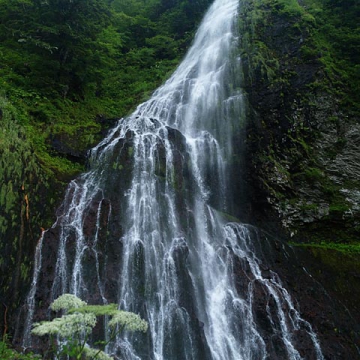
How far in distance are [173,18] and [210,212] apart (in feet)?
62.1

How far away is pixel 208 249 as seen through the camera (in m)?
10.1

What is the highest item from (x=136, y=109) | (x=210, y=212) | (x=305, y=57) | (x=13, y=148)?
(x=305, y=57)

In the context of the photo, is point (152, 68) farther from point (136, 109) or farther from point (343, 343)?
point (343, 343)

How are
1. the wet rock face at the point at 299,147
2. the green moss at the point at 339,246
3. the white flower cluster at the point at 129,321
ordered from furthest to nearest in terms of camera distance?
1. the wet rock face at the point at 299,147
2. the green moss at the point at 339,246
3. the white flower cluster at the point at 129,321

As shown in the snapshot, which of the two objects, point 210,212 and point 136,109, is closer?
point 210,212

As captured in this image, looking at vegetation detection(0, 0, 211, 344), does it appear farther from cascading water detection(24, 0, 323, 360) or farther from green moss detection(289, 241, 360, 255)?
green moss detection(289, 241, 360, 255)

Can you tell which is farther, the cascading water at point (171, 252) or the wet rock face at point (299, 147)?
the wet rock face at point (299, 147)

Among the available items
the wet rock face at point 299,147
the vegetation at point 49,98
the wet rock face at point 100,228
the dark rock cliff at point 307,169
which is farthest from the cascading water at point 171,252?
the wet rock face at point 299,147

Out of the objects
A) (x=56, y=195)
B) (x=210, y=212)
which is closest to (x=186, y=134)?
(x=210, y=212)

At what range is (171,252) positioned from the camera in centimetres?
939

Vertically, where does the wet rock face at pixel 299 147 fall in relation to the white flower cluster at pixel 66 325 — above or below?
above

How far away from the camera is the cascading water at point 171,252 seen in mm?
8109

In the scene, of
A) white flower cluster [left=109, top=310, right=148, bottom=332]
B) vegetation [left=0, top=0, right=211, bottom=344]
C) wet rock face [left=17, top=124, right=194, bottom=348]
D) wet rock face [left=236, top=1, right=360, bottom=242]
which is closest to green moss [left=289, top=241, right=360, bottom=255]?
wet rock face [left=236, top=1, right=360, bottom=242]

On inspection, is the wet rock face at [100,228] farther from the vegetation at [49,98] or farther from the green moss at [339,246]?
the green moss at [339,246]
